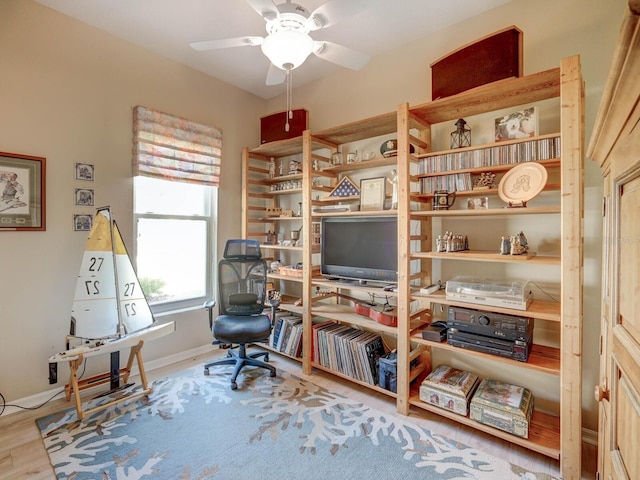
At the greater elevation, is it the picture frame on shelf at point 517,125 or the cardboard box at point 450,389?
the picture frame on shelf at point 517,125

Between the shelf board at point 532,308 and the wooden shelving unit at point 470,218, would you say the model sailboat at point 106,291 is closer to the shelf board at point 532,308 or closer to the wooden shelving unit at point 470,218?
the wooden shelving unit at point 470,218

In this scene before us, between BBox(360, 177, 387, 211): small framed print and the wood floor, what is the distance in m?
1.54

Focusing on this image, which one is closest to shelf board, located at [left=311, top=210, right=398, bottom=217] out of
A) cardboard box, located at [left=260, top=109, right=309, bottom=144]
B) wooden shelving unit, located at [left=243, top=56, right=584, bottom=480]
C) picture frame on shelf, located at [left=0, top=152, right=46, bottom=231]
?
wooden shelving unit, located at [left=243, top=56, right=584, bottom=480]

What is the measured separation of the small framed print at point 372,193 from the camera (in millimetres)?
2549

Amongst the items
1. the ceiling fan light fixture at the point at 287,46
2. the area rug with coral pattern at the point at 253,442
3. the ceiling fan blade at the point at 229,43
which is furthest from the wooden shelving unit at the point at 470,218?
the ceiling fan blade at the point at 229,43

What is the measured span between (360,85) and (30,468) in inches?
144

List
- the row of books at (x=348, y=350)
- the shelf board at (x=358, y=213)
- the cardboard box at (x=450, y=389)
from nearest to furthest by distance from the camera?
the cardboard box at (x=450, y=389) → the shelf board at (x=358, y=213) → the row of books at (x=348, y=350)

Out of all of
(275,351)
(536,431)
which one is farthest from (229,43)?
(536,431)

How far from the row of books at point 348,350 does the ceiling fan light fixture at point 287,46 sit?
211 centimetres

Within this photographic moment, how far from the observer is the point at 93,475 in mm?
1638

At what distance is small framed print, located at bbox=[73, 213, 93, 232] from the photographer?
2482 mm

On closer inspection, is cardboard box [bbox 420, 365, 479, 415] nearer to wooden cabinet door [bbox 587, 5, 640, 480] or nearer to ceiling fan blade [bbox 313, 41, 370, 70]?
wooden cabinet door [bbox 587, 5, 640, 480]

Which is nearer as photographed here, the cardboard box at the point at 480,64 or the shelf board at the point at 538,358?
the shelf board at the point at 538,358

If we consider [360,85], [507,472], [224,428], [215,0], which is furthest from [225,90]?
[507,472]
